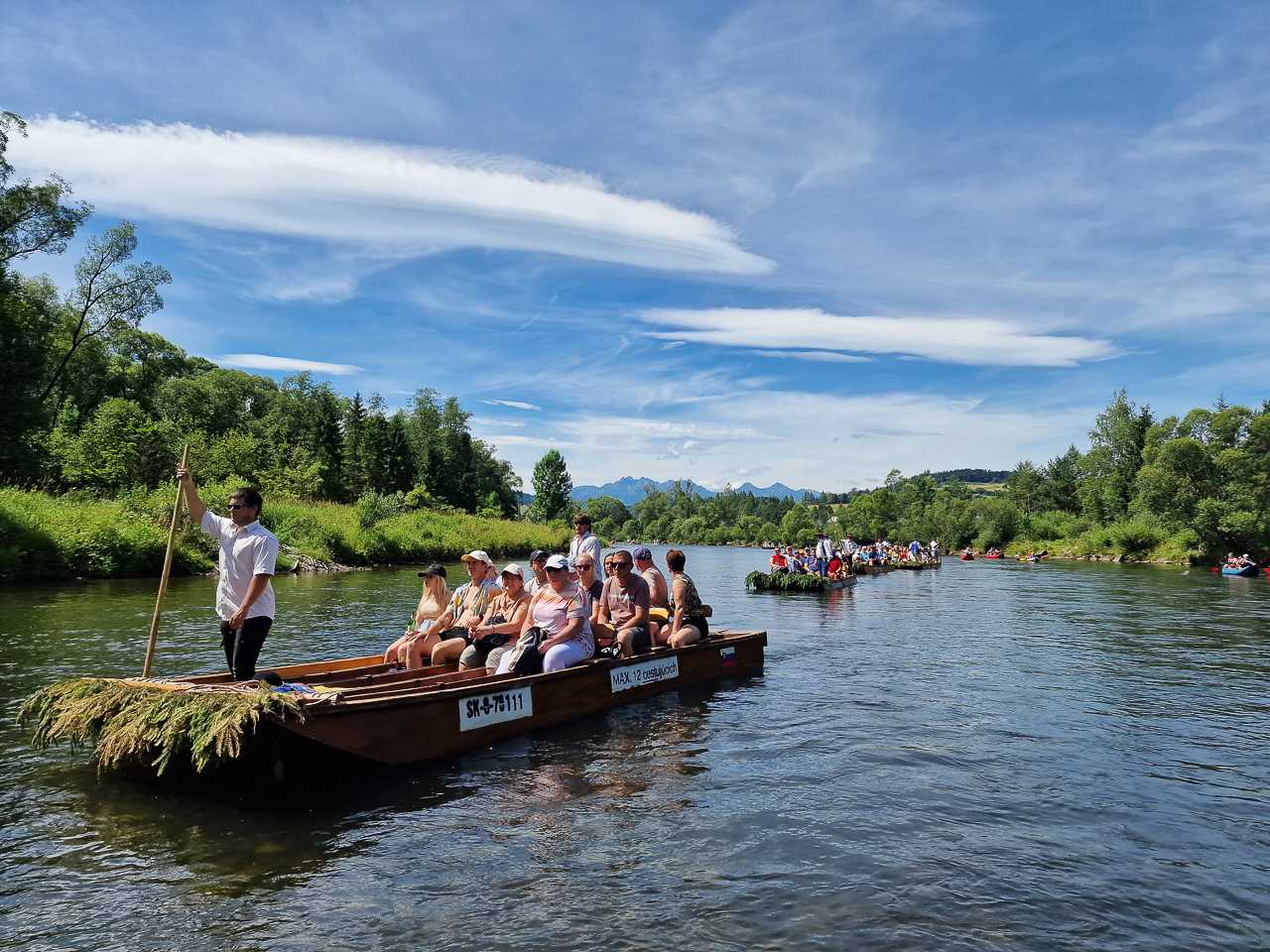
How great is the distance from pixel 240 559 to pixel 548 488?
328 feet

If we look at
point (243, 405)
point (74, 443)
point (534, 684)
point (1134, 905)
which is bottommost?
point (1134, 905)

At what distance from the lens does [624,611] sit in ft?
38.2

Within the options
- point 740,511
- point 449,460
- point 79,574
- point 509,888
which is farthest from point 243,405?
point 740,511

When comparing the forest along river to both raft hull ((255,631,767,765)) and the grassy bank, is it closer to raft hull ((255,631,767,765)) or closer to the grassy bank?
raft hull ((255,631,767,765))

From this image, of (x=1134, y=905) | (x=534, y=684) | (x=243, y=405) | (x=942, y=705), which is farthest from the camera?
(x=243, y=405)

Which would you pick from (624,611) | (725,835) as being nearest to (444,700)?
(725,835)

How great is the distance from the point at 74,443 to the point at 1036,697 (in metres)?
38.1

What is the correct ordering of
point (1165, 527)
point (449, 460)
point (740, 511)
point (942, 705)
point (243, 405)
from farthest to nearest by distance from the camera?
point (740, 511), point (449, 460), point (243, 405), point (1165, 527), point (942, 705)

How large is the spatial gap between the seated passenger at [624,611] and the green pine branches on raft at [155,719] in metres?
5.06

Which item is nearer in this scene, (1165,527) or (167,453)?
(167,453)

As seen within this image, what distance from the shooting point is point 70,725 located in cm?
696

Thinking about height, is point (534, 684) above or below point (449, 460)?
below

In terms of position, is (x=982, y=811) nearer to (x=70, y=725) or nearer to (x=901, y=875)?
(x=901, y=875)

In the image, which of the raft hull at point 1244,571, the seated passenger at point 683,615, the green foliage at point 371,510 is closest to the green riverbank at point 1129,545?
the raft hull at point 1244,571
